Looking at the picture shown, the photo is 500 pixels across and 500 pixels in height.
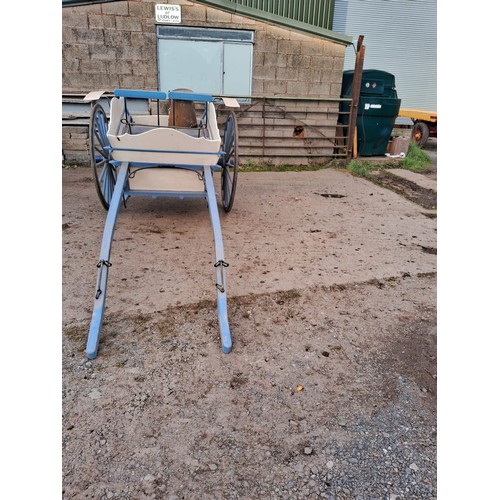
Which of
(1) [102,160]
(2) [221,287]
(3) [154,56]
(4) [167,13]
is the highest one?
(4) [167,13]

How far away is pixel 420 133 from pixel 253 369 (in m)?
9.90

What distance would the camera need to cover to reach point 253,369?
206 cm

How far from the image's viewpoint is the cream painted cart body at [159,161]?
2.37m

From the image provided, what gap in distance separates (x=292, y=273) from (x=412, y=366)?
1.24 metres

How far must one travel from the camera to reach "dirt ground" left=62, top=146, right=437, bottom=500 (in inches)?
59.0

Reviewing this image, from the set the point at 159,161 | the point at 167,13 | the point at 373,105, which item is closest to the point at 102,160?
the point at 159,161

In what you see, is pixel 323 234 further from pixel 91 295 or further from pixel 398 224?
pixel 91 295

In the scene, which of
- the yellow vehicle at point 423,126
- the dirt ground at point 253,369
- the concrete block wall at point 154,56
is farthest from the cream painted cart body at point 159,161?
the yellow vehicle at point 423,126

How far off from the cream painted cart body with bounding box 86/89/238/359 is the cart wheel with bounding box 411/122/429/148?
23.9ft

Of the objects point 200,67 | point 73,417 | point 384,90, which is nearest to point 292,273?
point 73,417

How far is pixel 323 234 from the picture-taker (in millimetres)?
4055

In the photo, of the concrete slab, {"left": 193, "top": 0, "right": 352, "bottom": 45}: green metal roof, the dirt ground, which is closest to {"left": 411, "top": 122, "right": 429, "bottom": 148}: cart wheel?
{"left": 193, "top": 0, "right": 352, "bottom": 45}: green metal roof

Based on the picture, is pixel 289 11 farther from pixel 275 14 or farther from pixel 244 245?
pixel 244 245

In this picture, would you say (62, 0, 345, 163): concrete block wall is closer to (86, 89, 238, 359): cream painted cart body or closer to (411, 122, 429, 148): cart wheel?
(86, 89, 238, 359): cream painted cart body
